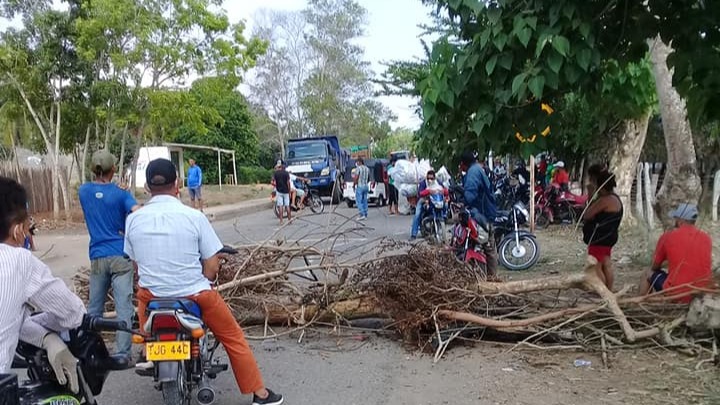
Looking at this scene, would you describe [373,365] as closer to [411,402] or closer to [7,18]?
[411,402]

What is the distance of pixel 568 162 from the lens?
2161 cm

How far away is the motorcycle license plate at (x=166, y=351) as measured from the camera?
3.82 metres

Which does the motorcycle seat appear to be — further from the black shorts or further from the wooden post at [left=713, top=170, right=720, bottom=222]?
the wooden post at [left=713, top=170, right=720, bottom=222]

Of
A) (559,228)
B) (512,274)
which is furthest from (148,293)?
(559,228)

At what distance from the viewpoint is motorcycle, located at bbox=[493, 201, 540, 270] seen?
32.3 feet

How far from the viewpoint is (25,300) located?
8.39 ft

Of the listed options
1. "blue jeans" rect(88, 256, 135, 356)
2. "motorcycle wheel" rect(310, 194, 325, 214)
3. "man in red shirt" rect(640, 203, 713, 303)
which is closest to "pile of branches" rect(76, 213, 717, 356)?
"man in red shirt" rect(640, 203, 713, 303)

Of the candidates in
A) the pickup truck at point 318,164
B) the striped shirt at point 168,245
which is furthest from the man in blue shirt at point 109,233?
the pickup truck at point 318,164

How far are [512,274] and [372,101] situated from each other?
4787cm

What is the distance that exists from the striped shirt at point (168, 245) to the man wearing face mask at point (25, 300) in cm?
122

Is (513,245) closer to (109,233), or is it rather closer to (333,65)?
(109,233)

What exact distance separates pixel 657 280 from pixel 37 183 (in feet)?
69.2

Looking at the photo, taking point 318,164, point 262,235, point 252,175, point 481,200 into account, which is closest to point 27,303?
point 481,200

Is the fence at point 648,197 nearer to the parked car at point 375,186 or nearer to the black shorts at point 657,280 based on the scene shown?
the black shorts at point 657,280
